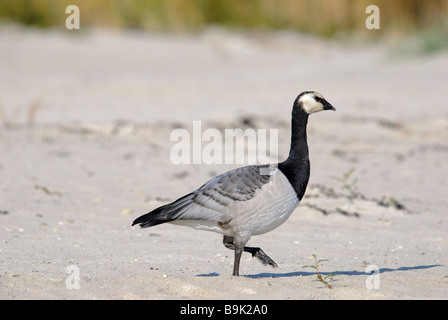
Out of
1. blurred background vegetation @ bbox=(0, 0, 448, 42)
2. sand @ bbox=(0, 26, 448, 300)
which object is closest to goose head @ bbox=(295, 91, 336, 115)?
sand @ bbox=(0, 26, 448, 300)

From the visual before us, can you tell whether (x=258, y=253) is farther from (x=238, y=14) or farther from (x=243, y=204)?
(x=238, y=14)

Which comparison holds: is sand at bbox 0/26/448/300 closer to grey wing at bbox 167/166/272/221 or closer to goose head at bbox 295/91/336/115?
grey wing at bbox 167/166/272/221

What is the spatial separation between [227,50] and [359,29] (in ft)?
14.9

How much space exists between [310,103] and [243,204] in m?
1.05

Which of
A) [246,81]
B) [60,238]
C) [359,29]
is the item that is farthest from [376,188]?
[359,29]

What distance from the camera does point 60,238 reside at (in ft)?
22.1

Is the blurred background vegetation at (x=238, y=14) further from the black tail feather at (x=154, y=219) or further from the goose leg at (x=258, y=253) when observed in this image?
the black tail feather at (x=154, y=219)

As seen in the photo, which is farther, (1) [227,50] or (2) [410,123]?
(1) [227,50]

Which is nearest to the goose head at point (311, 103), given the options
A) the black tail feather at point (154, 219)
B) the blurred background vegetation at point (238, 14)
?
the black tail feather at point (154, 219)

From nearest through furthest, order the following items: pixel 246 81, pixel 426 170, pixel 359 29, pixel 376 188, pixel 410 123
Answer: pixel 376 188 → pixel 426 170 → pixel 410 123 → pixel 246 81 → pixel 359 29

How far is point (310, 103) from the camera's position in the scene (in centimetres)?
592

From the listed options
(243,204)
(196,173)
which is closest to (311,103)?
(243,204)

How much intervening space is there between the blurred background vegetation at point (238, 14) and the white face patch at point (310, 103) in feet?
54.2
